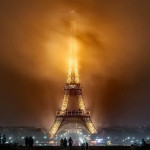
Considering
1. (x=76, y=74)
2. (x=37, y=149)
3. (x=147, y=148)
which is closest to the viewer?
(x=147, y=148)

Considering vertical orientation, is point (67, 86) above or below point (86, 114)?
above

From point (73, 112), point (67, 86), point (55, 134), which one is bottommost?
point (55, 134)

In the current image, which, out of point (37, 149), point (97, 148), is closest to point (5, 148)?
point (37, 149)

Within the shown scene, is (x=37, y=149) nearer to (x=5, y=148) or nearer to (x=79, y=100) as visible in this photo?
(x=5, y=148)

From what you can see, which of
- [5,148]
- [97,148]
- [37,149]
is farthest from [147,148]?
[5,148]

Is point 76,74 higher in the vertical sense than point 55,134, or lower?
higher

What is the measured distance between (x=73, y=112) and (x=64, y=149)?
41.1m

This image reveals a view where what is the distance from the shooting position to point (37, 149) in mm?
24125

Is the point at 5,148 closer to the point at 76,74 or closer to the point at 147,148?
the point at 147,148

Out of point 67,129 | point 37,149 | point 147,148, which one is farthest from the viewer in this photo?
point 67,129

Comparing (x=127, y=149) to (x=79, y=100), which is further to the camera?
(x=79, y=100)

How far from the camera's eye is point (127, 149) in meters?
23.3

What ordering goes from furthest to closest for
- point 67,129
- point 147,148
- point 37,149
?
point 67,129
point 37,149
point 147,148

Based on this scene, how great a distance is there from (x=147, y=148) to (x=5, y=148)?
9501mm
